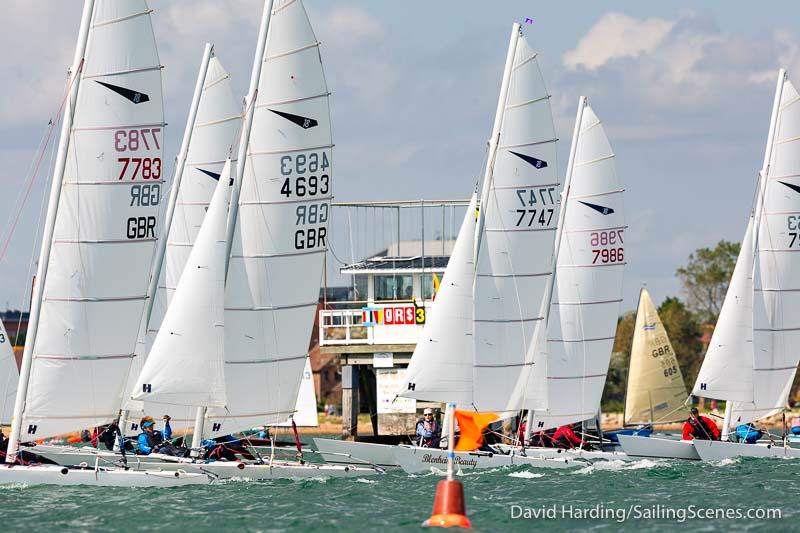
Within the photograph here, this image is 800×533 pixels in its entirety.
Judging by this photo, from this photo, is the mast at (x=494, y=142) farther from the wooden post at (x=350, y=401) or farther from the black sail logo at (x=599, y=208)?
the wooden post at (x=350, y=401)

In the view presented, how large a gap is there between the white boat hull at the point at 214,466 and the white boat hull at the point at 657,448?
9685mm

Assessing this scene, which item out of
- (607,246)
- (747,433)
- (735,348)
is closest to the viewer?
(607,246)

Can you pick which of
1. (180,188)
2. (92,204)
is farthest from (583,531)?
(180,188)

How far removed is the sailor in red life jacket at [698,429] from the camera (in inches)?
1678

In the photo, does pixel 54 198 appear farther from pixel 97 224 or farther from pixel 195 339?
pixel 195 339

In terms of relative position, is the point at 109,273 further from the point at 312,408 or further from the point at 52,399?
the point at 312,408

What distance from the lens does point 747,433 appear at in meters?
44.2

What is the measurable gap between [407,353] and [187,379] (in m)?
20.7

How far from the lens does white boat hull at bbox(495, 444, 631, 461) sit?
3997 centimetres

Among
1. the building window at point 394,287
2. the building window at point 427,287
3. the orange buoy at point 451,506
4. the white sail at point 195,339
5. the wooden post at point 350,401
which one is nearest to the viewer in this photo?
the orange buoy at point 451,506

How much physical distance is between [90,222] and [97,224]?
15 centimetres

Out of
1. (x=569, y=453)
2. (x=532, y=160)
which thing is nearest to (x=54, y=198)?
(x=532, y=160)

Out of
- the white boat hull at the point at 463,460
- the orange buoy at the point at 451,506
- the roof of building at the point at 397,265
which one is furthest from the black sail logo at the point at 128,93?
the roof of building at the point at 397,265

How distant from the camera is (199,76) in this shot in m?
40.7
